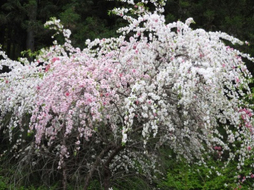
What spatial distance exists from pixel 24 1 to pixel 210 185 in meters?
7.32

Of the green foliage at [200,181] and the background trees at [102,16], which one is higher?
the background trees at [102,16]

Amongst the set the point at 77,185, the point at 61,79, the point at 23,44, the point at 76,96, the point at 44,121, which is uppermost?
the point at 23,44

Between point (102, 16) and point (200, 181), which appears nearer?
point (200, 181)

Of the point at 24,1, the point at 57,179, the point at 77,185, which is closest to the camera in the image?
the point at 77,185

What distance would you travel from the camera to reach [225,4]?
8.73 metres

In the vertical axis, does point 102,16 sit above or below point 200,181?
above

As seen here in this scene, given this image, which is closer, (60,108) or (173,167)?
(60,108)

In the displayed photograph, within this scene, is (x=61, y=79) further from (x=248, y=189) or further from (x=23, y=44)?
(x=23, y=44)

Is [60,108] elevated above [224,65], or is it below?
below

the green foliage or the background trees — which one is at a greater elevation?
the background trees

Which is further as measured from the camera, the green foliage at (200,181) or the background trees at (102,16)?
the background trees at (102,16)

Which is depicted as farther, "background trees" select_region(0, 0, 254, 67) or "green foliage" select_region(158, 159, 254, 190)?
"background trees" select_region(0, 0, 254, 67)

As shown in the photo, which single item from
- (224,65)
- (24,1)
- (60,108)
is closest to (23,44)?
(24,1)

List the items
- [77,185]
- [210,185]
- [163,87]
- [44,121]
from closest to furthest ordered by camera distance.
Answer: [163,87], [44,121], [77,185], [210,185]
